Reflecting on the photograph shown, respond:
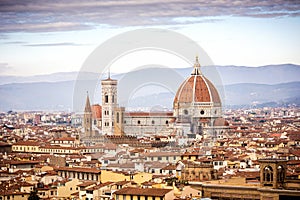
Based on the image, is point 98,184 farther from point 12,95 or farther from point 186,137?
point 12,95

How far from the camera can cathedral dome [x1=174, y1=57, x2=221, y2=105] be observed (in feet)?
253

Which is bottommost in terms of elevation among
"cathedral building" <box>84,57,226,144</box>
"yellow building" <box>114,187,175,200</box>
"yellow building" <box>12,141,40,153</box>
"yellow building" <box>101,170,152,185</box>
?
"yellow building" <box>114,187,175,200</box>

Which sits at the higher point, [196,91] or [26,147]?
[196,91]

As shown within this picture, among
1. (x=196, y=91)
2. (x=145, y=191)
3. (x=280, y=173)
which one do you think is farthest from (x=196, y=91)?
(x=280, y=173)

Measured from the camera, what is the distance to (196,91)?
3049 inches

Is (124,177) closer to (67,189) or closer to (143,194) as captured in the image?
(67,189)

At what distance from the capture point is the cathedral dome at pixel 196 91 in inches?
3036

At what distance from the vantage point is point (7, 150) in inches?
2281

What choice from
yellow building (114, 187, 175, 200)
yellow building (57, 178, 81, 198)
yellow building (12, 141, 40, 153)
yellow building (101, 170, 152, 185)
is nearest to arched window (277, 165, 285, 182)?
yellow building (114, 187, 175, 200)

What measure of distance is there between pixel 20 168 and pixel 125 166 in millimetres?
5340

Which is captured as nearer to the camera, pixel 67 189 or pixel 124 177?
pixel 67 189

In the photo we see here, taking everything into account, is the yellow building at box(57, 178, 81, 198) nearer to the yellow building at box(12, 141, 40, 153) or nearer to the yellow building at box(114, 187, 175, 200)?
the yellow building at box(114, 187, 175, 200)

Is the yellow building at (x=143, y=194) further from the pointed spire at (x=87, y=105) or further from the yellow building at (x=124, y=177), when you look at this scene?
the pointed spire at (x=87, y=105)

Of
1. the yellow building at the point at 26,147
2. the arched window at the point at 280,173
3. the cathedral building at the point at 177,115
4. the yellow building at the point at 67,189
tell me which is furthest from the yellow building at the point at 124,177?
the cathedral building at the point at 177,115
